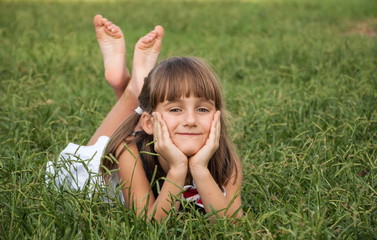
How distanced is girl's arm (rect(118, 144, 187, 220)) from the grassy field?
0.06 m

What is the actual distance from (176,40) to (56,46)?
5.65ft

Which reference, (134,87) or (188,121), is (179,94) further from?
(134,87)

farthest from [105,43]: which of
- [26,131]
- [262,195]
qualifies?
[262,195]

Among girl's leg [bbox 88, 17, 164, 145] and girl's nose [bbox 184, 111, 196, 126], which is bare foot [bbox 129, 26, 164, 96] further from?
girl's nose [bbox 184, 111, 196, 126]

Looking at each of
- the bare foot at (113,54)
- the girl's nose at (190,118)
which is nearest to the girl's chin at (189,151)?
the girl's nose at (190,118)

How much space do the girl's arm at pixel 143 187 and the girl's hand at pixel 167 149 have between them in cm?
2

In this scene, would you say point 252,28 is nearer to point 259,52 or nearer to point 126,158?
point 259,52

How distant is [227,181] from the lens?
8.93 ft

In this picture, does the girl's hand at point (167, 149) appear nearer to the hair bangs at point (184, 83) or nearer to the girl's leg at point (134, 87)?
the hair bangs at point (184, 83)

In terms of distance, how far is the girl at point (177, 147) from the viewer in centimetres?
247

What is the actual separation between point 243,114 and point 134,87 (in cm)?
100

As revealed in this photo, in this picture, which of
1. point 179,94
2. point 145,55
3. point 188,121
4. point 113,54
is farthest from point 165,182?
point 113,54

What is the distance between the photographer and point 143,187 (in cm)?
259

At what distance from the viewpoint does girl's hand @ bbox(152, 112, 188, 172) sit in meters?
2.47
